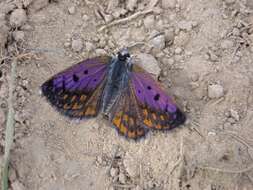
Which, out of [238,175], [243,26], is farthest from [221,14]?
[238,175]

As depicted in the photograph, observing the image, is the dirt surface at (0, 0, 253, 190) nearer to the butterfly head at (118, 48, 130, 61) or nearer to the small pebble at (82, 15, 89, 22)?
the small pebble at (82, 15, 89, 22)

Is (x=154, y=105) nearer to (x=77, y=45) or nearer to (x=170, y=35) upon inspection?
(x=170, y=35)

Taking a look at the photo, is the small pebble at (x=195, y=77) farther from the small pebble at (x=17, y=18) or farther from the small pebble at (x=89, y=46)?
the small pebble at (x=17, y=18)

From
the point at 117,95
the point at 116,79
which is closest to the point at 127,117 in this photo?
the point at 117,95

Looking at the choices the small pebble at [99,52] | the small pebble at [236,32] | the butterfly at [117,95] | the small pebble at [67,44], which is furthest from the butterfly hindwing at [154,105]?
the small pebble at [236,32]

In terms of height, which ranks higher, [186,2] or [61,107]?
[186,2]

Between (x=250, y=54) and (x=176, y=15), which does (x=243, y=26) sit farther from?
(x=176, y=15)
